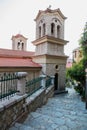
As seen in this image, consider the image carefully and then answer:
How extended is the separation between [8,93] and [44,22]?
14399 mm

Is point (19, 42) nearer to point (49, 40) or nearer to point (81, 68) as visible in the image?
point (49, 40)

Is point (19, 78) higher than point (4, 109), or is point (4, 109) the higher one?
point (19, 78)

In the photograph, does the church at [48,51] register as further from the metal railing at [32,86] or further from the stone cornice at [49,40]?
the metal railing at [32,86]

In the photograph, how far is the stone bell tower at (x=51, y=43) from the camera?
17.8 m

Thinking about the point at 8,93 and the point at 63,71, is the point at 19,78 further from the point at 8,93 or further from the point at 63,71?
the point at 63,71

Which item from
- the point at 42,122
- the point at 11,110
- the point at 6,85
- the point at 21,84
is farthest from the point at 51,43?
the point at 11,110

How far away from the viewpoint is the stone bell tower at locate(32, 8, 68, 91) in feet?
58.3

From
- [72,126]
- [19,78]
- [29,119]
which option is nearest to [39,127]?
[29,119]

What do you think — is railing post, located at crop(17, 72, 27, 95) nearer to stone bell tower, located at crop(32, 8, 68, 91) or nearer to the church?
the church

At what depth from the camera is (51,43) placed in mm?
18391

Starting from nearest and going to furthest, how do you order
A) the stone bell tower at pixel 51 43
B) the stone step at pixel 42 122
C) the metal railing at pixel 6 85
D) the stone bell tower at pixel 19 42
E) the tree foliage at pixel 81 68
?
the metal railing at pixel 6 85
the stone step at pixel 42 122
the tree foliage at pixel 81 68
the stone bell tower at pixel 51 43
the stone bell tower at pixel 19 42

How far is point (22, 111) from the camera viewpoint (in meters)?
6.02

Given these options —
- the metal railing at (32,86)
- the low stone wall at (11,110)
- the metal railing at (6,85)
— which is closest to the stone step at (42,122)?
the low stone wall at (11,110)

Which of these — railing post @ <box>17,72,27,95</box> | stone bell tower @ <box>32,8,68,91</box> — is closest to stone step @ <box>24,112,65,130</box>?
railing post @ <box>17,72,27,95</box>
